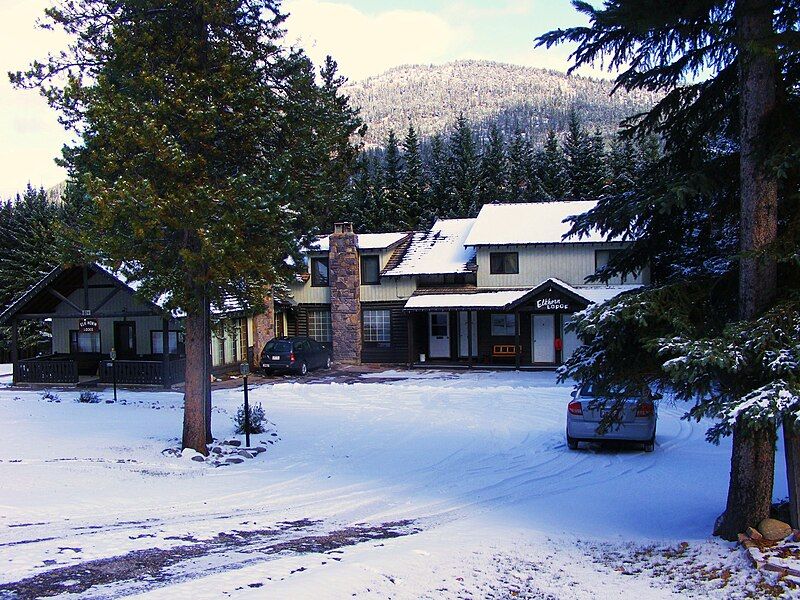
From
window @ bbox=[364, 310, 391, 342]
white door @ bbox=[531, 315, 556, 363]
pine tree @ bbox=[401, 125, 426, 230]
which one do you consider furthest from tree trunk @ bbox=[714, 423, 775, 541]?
pine tree @ bbox=[401, 125, 426, 230]

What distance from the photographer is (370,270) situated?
33.0 meters

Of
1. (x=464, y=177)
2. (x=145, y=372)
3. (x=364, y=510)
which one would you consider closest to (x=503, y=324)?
(x=145, y=372)

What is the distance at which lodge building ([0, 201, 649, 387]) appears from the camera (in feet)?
86.5

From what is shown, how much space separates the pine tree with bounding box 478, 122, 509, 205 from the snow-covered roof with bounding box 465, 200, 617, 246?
21436mm

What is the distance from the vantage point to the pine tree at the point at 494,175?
5575 centimetres

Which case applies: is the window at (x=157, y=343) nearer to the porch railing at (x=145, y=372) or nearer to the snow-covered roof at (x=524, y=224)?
the porch railing at (x=145, y=372)

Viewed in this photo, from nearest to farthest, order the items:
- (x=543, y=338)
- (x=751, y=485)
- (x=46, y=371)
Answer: (x=751, y=485), (x=46, y=371), (x=543, y=338)

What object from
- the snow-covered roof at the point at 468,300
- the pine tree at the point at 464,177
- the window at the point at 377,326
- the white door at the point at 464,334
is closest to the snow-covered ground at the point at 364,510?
the snow-covered roof at the point at 468,300

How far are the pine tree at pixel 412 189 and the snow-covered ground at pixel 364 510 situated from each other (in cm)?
3578

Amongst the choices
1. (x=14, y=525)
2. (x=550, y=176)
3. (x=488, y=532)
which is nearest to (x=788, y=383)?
(x=488, y=532)

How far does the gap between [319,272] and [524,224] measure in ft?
33.2

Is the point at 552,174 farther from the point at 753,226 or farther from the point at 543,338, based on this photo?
the point at 753,226

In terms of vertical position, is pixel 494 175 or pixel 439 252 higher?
pixel 494 175

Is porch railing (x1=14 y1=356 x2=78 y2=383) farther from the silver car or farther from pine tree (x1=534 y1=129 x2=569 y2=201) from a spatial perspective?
pine tree (x1=534 y1=129 x2=569 y2=201)
